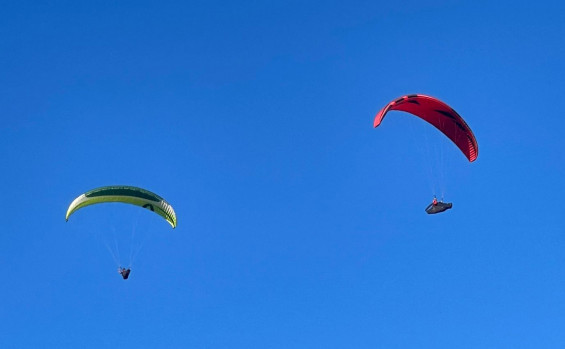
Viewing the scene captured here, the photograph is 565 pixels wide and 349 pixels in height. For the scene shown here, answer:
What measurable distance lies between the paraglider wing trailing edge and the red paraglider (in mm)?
17270

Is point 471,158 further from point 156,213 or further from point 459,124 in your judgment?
point 156,213

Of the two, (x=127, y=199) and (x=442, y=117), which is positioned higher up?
(x=442, y=117)

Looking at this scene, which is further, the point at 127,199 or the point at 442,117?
the point at 127,199

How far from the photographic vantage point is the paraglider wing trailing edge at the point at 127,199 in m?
69.7

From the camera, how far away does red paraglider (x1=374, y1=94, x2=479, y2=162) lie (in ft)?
223

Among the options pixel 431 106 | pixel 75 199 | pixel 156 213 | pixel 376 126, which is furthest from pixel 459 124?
pixel 75 199

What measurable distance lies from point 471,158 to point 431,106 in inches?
179

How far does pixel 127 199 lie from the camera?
231 feet

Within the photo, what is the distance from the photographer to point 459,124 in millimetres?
68500

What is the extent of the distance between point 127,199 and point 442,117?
73.3 feet

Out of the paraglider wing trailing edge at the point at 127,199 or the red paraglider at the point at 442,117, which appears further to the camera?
the paraglider wing trailing edge at the point at 127,199

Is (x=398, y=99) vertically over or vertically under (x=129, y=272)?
over

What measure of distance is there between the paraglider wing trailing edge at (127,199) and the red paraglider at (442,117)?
1727cm

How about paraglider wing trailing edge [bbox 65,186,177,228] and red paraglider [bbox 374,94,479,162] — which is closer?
red paraglider [bbox 374,94,479,162]
